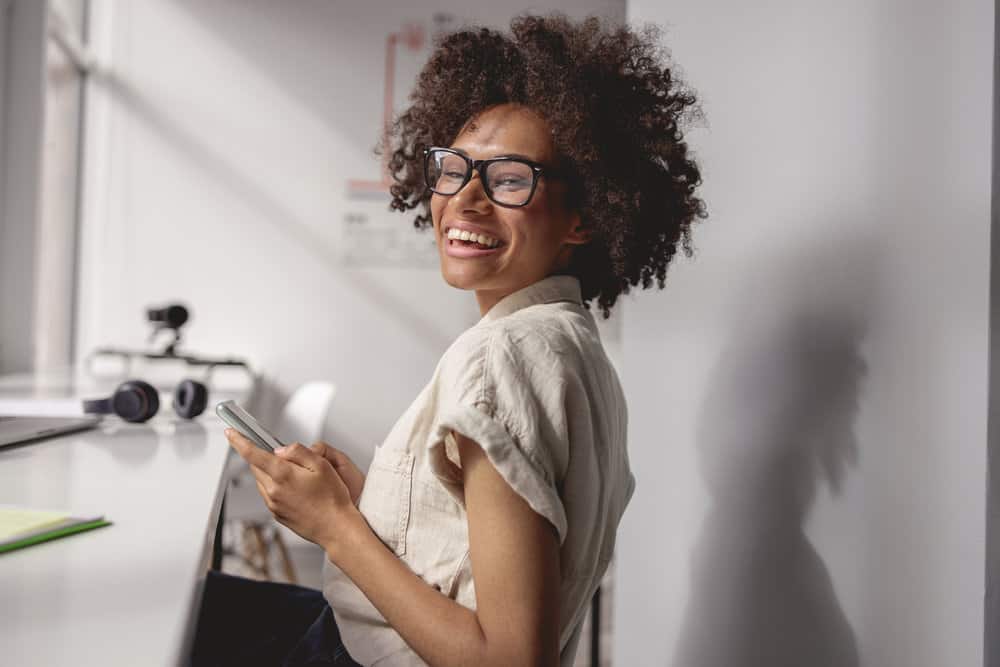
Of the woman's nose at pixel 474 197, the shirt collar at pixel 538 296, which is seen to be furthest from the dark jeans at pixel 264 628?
the woman's nose at pixel 474 197

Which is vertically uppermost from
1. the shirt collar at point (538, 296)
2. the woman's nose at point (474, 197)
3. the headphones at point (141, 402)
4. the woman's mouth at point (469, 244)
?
the woman's nose at point (474, 197)

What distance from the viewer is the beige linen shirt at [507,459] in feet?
2.52

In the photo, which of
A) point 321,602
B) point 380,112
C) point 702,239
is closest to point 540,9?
point 380,112

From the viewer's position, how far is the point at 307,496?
34.9 inches

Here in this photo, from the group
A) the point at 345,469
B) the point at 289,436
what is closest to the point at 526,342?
the point at 345,469

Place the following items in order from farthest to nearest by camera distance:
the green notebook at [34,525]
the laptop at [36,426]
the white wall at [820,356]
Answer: the laptop at [36,426] < the white wall at [820,356] < the green notebook at [34,525]

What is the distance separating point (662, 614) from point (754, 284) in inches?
20.8

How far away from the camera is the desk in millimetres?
530

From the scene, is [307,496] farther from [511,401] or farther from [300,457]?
[511,401]

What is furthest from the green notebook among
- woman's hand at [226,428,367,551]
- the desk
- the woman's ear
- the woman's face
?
the woman's ear

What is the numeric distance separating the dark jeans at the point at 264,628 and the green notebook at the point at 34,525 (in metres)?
0.24

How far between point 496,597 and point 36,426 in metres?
0.95

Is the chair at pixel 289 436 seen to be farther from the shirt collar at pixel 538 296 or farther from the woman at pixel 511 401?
the shirt collar at pixel 538 296

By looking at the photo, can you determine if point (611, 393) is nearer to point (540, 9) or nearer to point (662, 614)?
point (662, 614)
